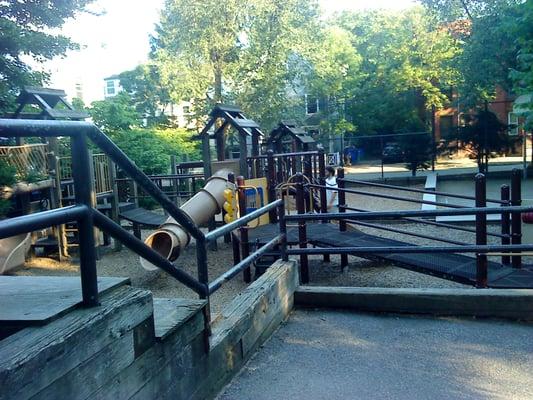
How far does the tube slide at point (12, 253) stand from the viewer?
9.68 m

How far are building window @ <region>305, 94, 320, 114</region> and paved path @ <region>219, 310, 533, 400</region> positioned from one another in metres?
30.0

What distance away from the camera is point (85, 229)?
7.23ft

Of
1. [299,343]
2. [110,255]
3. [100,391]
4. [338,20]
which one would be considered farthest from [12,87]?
[338,20]

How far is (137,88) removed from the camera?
141ft

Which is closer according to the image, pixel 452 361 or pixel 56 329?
pixel 56 329

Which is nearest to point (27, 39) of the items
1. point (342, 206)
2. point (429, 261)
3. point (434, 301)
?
point (342, 206)

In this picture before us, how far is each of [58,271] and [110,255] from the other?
4.77 ft

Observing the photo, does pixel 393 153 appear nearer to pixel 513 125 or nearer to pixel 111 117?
pixel 513 125

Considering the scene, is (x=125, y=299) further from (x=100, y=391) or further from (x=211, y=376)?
(x=211, y=376)

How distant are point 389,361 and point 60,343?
2512mm

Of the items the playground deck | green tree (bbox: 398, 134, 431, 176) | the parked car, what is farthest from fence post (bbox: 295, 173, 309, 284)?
the parked car

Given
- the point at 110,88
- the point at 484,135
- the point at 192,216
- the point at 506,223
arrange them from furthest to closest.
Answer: the point at 110,88 < the point at 484,135 < the point at 192,216 < the point at 506,223

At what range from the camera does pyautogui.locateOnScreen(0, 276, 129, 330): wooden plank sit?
2.00m

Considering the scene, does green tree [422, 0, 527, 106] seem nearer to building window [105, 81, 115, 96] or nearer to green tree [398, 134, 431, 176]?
green tree [398, 134, 431, 176]
